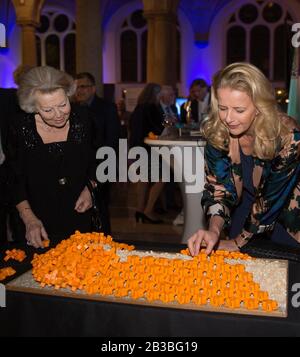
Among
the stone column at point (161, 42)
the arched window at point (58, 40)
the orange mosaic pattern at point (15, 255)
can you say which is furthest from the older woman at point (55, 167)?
the arched window at point (58, 40)

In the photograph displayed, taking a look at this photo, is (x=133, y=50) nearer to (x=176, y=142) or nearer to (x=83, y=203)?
(x=176, y=142)

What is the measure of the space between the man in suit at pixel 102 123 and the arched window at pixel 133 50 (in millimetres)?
13879

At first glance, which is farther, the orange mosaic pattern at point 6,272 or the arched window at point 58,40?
the arched window at point 58,40

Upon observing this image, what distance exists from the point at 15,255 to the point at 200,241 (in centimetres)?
77

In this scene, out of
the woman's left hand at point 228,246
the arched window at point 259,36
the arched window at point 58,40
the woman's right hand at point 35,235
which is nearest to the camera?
the woman's left hand at point 228,246

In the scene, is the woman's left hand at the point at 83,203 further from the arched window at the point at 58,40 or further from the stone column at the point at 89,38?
the arched window at the point at 58,40

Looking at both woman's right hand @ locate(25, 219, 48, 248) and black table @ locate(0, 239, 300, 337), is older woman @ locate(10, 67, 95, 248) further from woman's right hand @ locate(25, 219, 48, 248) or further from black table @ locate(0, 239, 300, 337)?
black table @ locate(0, 239, 300, 337)

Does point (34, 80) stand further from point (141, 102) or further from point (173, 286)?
point (141, 102)

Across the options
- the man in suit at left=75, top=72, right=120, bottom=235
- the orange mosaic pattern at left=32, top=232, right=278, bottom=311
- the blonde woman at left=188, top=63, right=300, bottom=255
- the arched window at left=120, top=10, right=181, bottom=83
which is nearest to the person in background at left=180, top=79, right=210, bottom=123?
the man in suit at left=75, top=72, right=120, bottom=235

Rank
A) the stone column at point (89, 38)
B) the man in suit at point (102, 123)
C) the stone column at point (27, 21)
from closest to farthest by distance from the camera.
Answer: the man in suit at point (102, 123), the stone column at point (89, 38), the stone column at point (27, 21)

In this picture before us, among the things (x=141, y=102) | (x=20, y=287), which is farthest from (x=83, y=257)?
(x=141, y=102)

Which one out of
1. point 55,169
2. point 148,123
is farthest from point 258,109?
point 148,123

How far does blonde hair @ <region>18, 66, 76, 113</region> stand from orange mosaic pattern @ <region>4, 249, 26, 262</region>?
781 mm

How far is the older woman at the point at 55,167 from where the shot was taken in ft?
9.09
